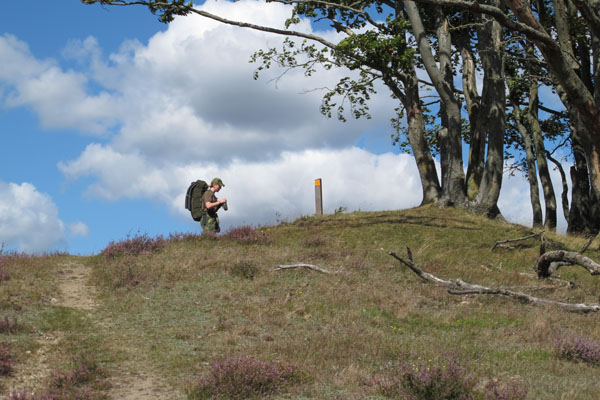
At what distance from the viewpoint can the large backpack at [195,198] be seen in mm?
18531

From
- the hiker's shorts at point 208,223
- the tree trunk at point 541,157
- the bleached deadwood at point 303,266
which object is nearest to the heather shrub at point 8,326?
the bleached deadwood at point 303,266

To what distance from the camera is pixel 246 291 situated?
12.8 metres

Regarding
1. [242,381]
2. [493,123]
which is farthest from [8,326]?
[493,123]

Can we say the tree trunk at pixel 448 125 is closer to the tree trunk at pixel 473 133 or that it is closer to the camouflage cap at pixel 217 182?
the tree trunk at pixel 473 133

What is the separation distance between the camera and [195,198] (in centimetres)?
1858

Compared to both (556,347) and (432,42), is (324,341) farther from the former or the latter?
(432,42)

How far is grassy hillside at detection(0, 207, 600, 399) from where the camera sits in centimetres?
746

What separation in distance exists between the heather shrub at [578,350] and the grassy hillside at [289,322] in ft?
0.09

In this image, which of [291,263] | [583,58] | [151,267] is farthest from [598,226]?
[151,267]

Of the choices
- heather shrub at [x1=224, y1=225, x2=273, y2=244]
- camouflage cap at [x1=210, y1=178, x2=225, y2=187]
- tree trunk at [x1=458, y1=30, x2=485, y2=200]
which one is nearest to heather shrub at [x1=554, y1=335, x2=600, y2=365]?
heather shrub at [x1=224, y1=225, x2=273, y2=244]

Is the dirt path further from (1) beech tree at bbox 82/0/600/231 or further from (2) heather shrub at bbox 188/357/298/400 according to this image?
(1) beech tree at bbox 82/0/600/231

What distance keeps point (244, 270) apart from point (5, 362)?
22.2ft

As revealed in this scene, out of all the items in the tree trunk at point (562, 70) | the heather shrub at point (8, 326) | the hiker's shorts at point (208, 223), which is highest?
the tree trunk at point (562, 70)

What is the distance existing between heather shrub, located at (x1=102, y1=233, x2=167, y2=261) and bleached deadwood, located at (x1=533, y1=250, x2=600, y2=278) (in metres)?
11.0
